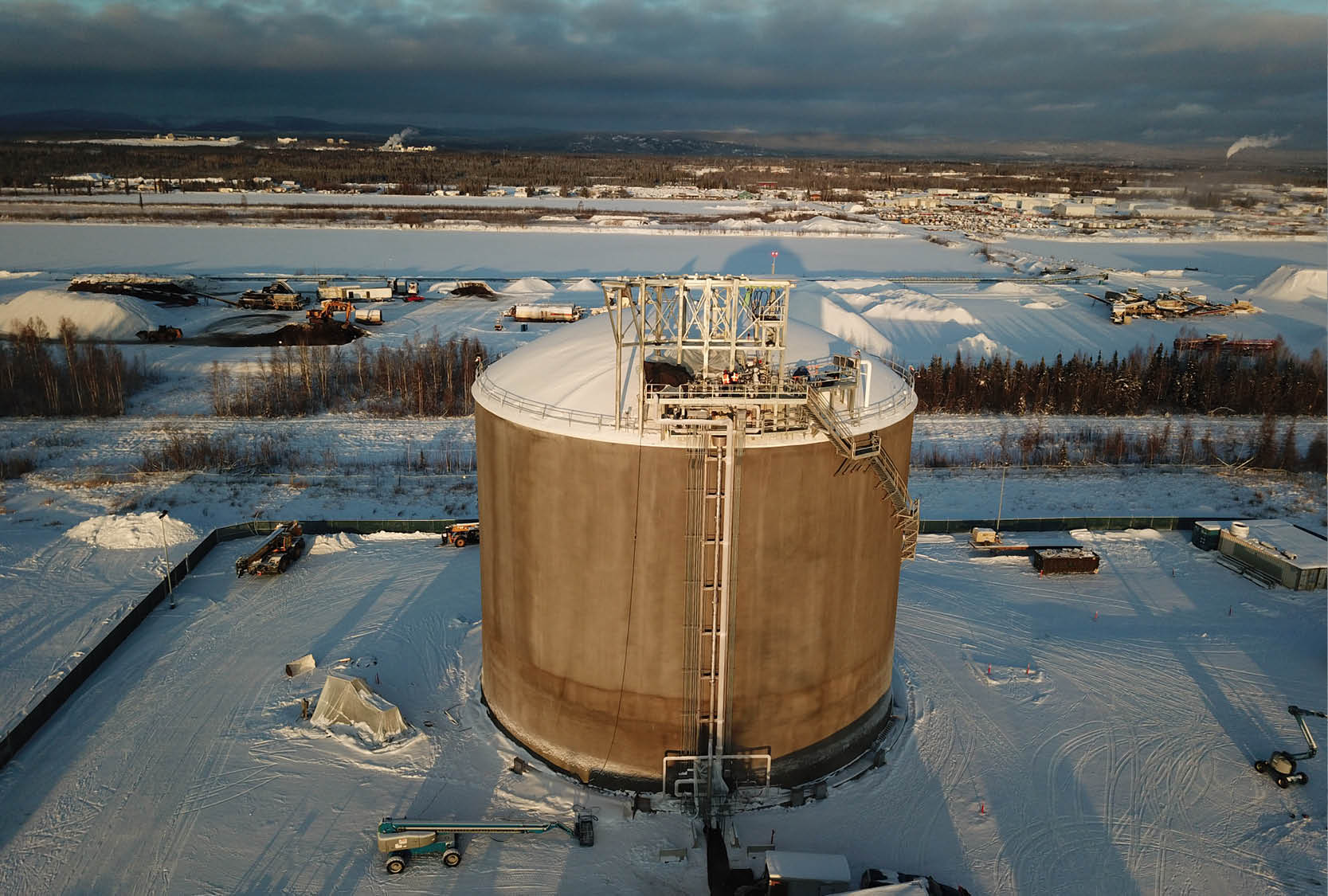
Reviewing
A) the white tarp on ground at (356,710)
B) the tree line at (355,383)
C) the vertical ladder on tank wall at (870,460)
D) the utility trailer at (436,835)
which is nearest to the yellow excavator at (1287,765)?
the vertical ladder on tank wall at (870,460)


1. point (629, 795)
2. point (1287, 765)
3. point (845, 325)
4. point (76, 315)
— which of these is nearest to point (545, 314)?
point (845, 325)

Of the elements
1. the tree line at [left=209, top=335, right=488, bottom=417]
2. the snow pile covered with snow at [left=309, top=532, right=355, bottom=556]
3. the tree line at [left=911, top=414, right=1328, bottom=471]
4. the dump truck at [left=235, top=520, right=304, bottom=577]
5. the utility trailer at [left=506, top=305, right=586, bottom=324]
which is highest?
the utility trailer at [left=506, top=305, right=586, bottom=324]

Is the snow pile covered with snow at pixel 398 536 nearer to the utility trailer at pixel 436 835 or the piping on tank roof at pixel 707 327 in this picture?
the utility trailer at pixel 436 835

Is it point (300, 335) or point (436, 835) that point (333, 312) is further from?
point (436, 835)

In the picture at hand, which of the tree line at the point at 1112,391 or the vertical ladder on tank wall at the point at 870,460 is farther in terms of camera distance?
the tree line at the point at 1112,391

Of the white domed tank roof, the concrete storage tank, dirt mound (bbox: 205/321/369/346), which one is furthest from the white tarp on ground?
dirt mound (bbox: 205/321/369/346)

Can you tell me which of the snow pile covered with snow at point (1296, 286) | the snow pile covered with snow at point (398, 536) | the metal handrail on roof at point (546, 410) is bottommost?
the snow pile covered with snow at point (398, 536)

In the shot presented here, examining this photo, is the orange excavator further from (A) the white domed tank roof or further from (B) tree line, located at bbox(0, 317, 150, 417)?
(A) the white domed tank roof
